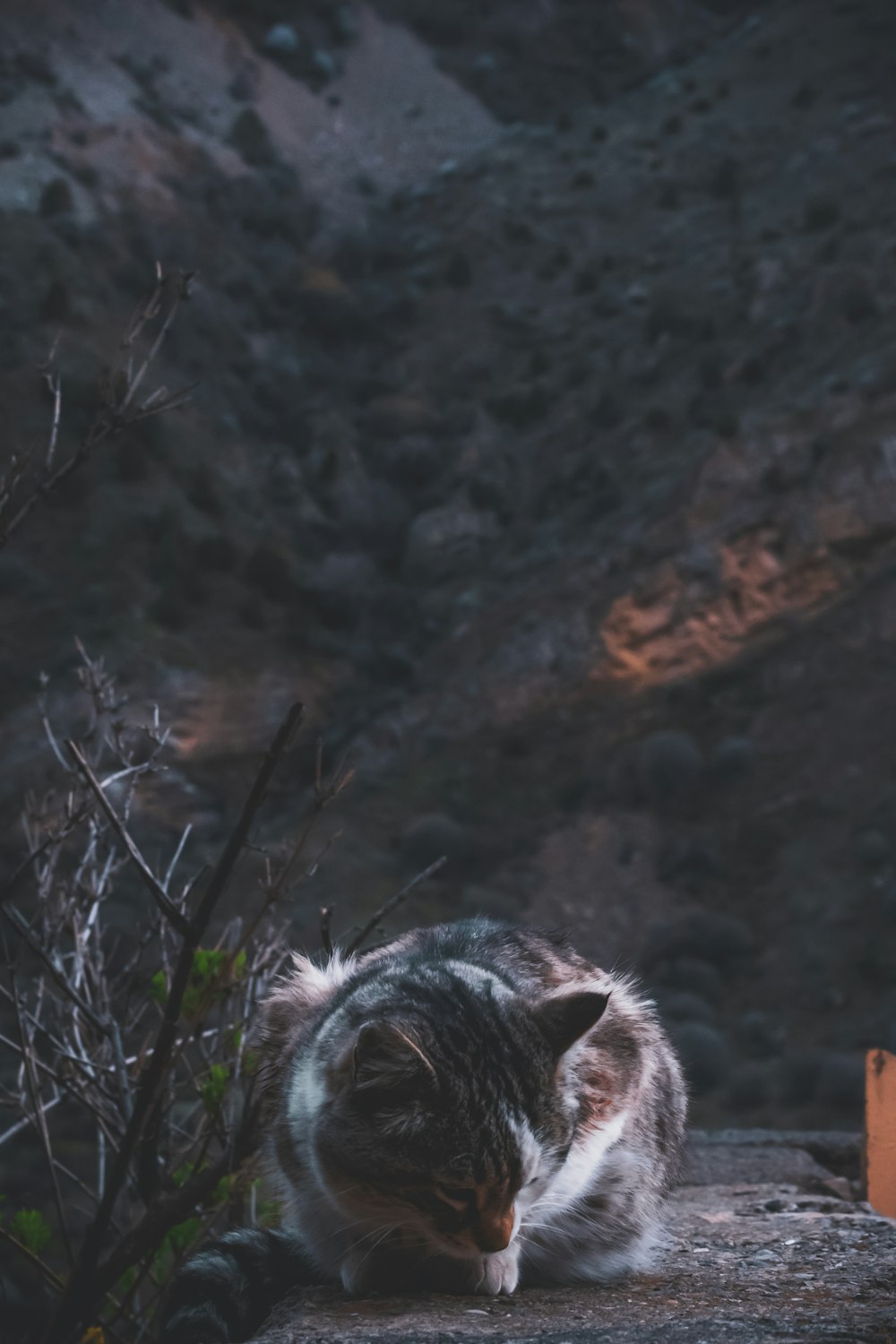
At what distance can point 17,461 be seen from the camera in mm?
3078

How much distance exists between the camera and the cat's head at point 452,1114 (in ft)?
8.00

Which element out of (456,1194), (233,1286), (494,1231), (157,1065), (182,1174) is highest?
(157,1065)

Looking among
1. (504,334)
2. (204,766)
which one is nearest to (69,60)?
(504,334)

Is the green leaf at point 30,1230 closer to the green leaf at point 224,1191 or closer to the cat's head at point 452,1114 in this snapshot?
the green leaf at point 224,1191

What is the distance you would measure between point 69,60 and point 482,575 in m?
26.5

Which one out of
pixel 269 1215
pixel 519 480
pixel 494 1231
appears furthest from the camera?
pixel 519 480

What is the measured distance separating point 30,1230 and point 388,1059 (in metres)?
1.38

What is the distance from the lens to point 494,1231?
8.15 ft

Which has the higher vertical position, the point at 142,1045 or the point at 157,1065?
the point at 157,1065

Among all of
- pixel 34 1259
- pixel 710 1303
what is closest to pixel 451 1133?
pixel 710 1303

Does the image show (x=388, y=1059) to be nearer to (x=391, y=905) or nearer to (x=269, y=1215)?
(x=391, y=905)

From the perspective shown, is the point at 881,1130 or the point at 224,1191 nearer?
the point at 224,1191

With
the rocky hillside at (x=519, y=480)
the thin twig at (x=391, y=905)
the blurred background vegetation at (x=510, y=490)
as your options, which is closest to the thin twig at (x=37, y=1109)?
the thin twig at (x=391, y=905)

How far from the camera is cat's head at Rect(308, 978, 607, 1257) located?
2.44 m
